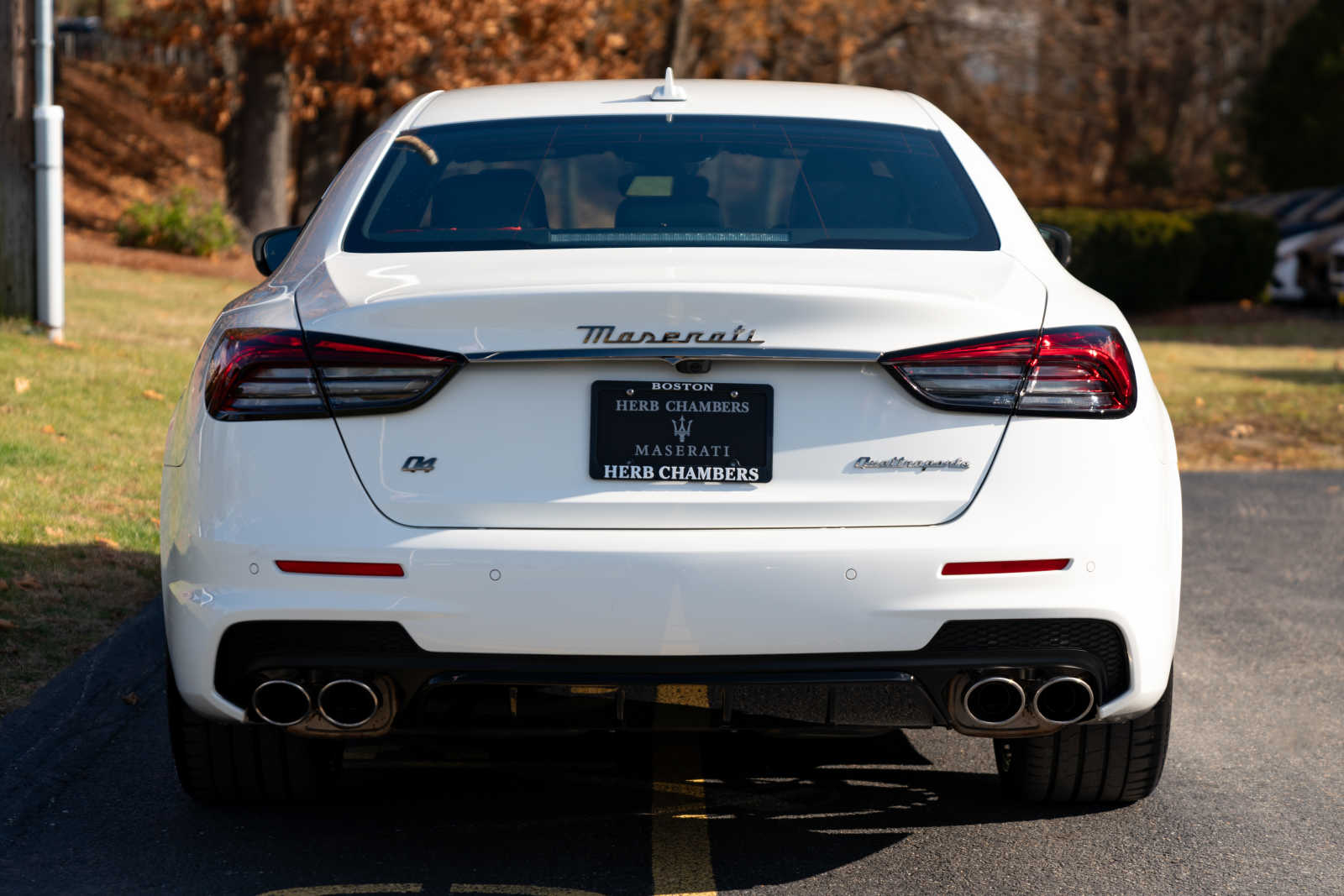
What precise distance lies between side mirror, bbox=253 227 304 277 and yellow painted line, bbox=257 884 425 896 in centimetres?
192

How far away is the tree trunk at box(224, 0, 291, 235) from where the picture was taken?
24234 mm

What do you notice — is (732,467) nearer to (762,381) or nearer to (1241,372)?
(762,381)

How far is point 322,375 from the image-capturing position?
3523mm

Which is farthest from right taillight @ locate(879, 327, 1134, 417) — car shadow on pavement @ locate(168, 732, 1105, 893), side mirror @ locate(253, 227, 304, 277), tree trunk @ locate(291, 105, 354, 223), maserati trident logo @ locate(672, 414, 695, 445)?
tree trunk @ locate(291, 105, 354, 223)

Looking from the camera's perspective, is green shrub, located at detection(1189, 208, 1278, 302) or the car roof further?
green shrub, located at detection(1189, 208, 1278, 302)

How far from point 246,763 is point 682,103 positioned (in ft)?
6.93

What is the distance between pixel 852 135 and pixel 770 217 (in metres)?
0.35

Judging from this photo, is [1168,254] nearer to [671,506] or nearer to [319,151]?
[319,151]

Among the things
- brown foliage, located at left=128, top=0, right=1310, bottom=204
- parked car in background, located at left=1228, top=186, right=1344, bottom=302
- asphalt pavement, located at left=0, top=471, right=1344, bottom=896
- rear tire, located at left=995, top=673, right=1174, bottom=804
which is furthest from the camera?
parked car in background, located at left=1228, top=186, right=1344, bottom=302

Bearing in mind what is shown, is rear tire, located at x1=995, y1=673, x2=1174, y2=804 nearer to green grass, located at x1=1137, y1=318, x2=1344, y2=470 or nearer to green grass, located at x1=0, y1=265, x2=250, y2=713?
green grass, located at x1=0, y1=265, x2=250, y2=713

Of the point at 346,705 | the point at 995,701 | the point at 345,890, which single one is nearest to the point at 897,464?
the point at 995,701

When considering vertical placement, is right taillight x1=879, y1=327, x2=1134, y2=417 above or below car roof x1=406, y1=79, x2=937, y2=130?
below

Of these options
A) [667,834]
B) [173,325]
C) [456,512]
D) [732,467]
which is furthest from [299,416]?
[173,325]

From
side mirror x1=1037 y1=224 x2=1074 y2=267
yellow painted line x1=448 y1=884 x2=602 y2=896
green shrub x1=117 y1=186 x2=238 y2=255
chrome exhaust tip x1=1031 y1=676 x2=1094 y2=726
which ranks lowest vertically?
green shrub x1=117 y1=186 x2=238 y2=255
